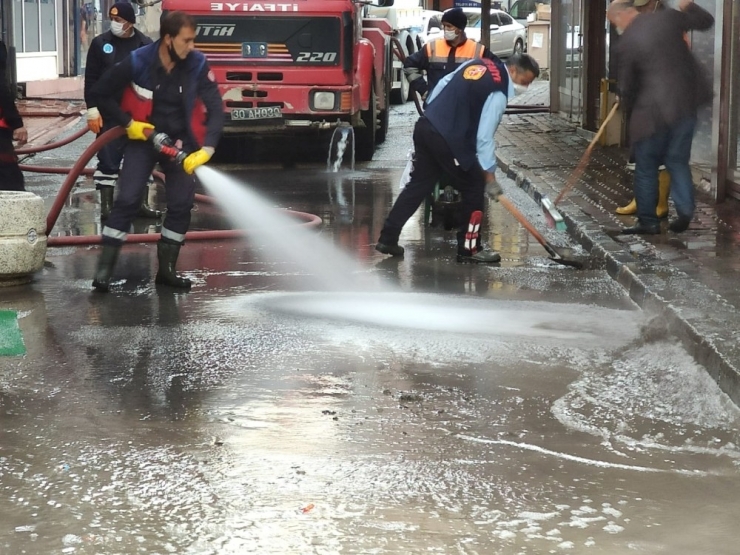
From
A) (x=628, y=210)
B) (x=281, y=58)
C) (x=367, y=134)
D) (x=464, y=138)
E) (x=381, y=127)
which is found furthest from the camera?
(x=381, y=127)

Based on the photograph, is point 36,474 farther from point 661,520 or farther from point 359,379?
point 661,520

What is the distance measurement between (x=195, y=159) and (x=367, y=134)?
871 centimetres

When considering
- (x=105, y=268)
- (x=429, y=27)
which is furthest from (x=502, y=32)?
(x=105, y=268)

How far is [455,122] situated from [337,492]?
16.5 ft

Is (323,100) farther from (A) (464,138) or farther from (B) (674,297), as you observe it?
(B) (674,297)

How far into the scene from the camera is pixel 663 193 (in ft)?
34.3

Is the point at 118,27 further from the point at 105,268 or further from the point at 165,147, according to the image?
the point at 105,268

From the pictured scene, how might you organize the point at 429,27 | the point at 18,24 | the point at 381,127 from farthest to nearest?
the point at 429,27
the point at 18,24
the point at 381,127

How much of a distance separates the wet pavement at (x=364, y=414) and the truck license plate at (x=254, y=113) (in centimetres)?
566

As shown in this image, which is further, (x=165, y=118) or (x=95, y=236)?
(x=95, y=236)

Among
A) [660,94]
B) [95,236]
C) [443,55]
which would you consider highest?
[443,55]

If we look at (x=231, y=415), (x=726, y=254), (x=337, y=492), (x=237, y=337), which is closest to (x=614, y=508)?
(x=337, y=492)

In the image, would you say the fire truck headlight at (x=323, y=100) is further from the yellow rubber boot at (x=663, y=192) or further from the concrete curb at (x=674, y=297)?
the yellow rubber boot at (x=663, y=192)

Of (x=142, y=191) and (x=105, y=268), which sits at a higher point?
(x=142, y=191)
